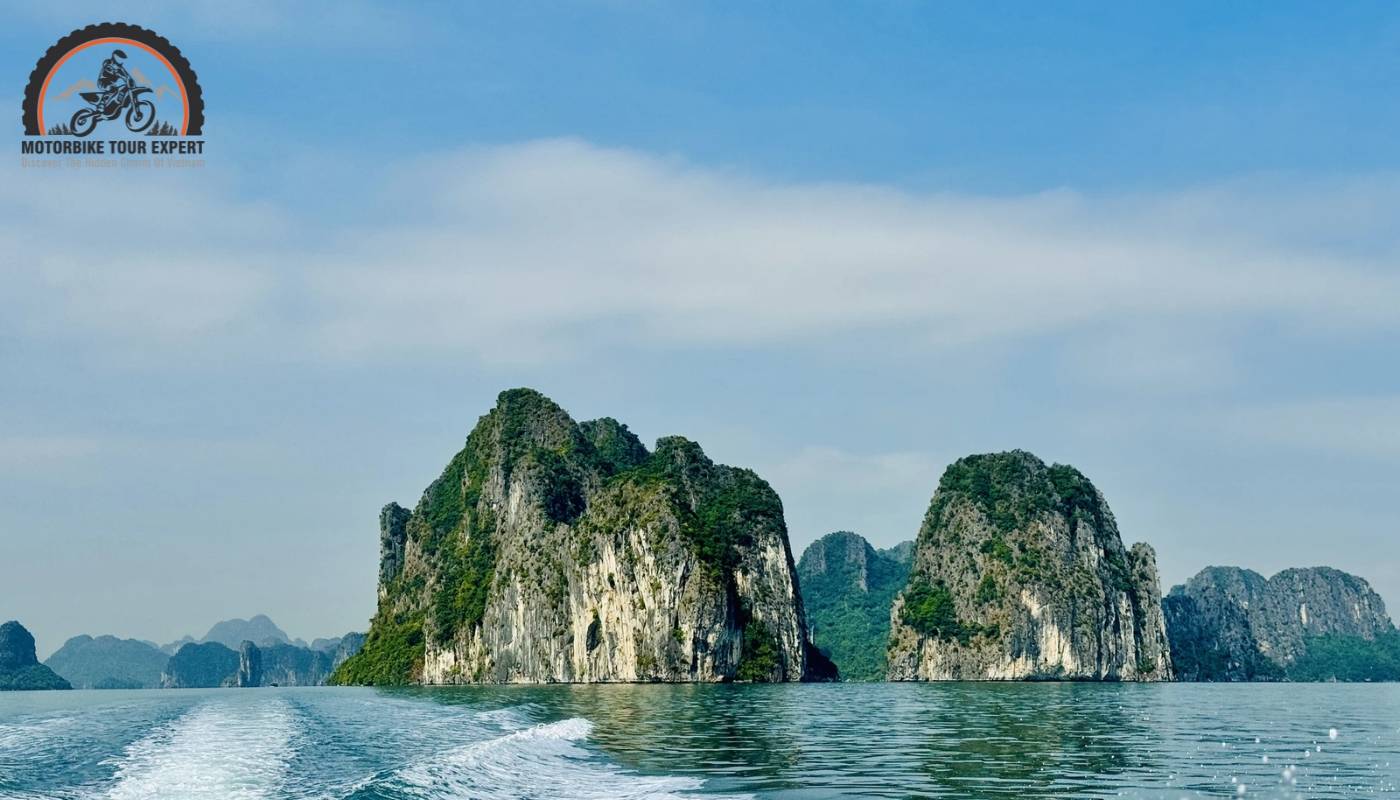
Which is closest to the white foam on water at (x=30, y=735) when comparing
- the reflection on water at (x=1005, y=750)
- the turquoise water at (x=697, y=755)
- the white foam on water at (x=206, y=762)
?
the turquoise water at (x=697, y=755)

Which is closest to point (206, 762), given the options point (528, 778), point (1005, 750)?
point (528, 778)

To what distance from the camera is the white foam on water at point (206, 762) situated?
33.0 metres

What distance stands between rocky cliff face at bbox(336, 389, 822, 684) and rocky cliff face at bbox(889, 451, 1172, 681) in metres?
25.0

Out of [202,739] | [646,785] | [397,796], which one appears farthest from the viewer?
[202,739]

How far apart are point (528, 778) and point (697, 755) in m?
7.01

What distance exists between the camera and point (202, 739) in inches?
1890

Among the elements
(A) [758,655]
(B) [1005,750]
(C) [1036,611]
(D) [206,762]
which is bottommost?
→ (A) [758,655]

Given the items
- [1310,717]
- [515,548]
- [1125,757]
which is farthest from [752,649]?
[1125,757]

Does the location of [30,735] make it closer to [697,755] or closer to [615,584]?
[697,755]

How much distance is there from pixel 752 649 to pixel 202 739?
11496 cm

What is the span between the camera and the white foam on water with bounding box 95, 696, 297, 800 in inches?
1298

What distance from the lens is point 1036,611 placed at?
18575 cm

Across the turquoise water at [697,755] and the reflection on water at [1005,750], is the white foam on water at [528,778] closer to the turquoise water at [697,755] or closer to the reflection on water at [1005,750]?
the turquoise water at [697,755]

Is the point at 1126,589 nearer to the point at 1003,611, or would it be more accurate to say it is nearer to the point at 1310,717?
the point at 1003,611
